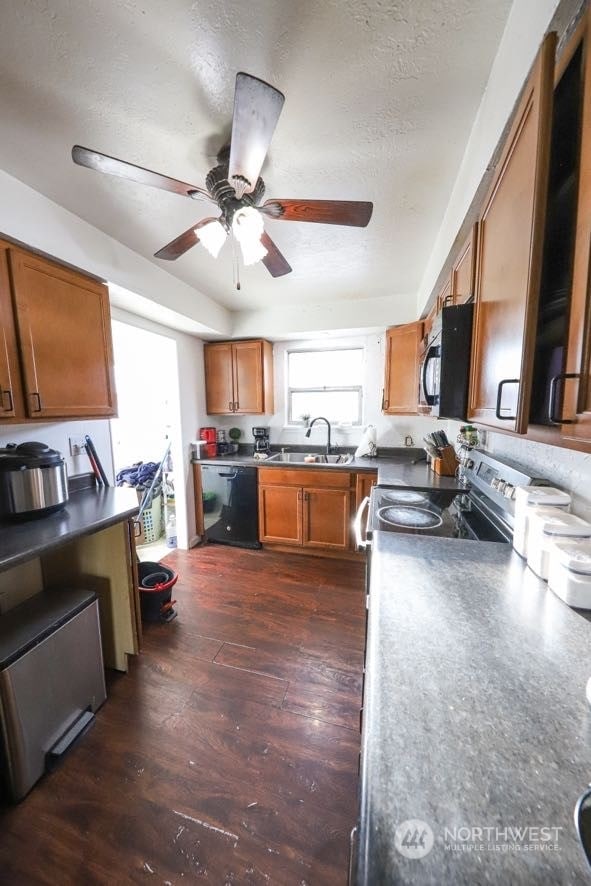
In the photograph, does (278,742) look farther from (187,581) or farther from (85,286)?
(85,286)

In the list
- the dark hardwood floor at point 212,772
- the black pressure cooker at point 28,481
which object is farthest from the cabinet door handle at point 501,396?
the black pressure cooker at point 28,481

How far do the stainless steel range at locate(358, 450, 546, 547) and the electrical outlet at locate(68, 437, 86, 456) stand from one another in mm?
1776

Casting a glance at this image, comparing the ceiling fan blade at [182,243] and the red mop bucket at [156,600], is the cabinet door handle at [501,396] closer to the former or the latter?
the ceiling fan blade at [182,243]

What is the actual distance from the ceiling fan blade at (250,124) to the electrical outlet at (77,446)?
1.65 metres

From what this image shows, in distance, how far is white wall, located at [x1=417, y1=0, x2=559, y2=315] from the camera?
0.73 meters

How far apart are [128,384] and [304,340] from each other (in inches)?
83.1

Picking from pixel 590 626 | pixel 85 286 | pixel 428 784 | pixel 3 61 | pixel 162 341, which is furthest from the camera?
pixel 162 341

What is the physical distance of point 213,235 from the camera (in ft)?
4.39

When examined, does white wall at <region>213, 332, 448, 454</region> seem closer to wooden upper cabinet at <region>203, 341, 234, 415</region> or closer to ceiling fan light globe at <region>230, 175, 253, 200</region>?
wooden upper cabinet at <region>203, 341, 234, 415</region>

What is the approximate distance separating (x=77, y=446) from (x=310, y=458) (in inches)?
79.2

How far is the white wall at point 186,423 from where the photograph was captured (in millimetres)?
2947

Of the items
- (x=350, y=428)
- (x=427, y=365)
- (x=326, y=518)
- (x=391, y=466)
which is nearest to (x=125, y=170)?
(x=427, y=365)

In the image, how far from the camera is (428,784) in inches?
16.5

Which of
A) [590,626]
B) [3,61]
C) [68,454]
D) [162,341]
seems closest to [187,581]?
[68,454]
